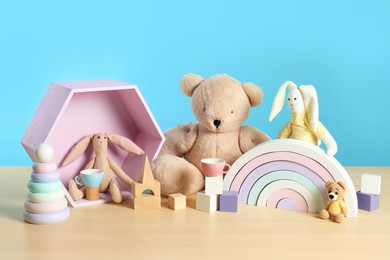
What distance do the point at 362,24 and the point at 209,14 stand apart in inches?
20.3

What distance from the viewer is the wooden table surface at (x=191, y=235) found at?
3.51 feet

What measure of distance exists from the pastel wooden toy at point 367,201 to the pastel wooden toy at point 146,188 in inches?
17.2

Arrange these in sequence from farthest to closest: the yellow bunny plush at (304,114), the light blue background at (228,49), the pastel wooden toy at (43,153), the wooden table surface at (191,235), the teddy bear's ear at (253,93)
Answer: the light blue background at (228,49)
the teddy bear's ear at (253,93)
the yellow bunny plush at (304,114)
the pastel wooden toy at (43,153)
the wooden table surface at (191,235)

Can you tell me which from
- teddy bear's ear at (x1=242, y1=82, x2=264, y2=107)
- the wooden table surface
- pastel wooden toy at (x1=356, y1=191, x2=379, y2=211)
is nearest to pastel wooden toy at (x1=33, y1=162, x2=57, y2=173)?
the wooden table surface

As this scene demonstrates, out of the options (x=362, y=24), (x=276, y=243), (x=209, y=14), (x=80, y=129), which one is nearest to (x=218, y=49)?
(x=209, y=14)

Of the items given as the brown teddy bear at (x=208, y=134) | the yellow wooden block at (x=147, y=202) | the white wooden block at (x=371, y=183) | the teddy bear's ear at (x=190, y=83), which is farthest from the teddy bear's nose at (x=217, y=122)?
the white wooden block at (x=371, y=183)

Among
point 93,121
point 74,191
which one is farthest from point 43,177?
point 93,121

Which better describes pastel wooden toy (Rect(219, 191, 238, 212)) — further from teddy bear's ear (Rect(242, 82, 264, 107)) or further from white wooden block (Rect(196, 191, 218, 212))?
teddy bear's ear (Rect(242, 82, 264, 107))

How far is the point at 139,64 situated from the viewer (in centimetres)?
217

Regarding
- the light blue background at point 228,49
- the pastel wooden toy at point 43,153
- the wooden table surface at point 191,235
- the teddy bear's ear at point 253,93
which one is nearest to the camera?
the wooden table surface at point 191,235

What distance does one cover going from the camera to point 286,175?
1291 mm

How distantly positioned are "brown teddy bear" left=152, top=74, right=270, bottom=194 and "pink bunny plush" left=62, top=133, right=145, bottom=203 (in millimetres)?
74

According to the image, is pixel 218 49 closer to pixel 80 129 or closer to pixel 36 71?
pixel 36 71

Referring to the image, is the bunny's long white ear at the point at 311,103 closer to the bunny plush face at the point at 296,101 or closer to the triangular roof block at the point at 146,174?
the bunny plush face at the point at 296,101
